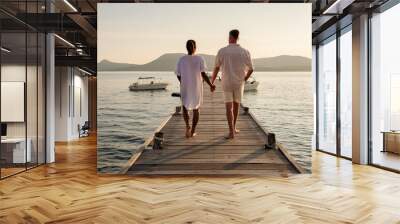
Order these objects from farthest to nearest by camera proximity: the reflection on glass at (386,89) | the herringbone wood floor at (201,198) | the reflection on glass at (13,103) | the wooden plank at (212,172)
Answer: the reflection on glass at (386,89)
the wooden plank at (212,172)
the reflection on glass at (13,103)
the herringbone wood floor at (201,198)

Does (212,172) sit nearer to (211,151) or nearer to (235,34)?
(211,151)

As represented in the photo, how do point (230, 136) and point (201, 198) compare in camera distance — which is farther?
point (230, 136)

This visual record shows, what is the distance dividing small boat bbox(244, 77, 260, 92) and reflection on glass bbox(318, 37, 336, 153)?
150 inches

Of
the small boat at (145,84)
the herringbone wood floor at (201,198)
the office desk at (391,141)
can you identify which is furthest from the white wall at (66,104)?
the office desk at (391,141)

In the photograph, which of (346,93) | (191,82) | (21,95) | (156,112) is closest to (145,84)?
(156,112)

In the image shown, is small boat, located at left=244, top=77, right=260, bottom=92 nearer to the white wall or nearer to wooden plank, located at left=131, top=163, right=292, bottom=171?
wooden plank, located at left=131, top=163, right=292, bottom=171

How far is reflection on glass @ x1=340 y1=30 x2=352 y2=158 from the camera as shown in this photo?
8.56 metres

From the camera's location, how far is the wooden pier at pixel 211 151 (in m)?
6.45

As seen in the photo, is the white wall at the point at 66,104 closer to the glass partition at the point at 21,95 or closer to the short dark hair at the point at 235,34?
the glass partition at the point at 21,95

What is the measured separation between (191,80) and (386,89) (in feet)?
11.4

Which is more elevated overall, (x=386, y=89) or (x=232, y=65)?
(x=232, y=65)

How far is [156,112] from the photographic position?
647 cm

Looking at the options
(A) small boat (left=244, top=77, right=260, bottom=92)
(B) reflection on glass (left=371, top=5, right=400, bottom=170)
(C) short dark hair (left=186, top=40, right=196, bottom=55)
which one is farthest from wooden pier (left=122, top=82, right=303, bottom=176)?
(B) reflection on glass (left=371, top=5, right=400, bottom=170)

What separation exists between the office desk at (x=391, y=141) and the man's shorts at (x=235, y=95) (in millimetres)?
2715
